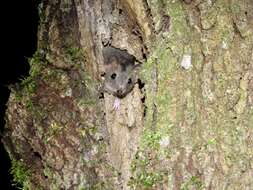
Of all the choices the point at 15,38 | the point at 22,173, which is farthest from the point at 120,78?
the point at 15,38

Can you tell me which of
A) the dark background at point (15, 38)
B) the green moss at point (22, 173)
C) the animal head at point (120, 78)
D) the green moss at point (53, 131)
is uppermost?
the dark background at point (15, 38)

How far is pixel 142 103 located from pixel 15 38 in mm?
1534

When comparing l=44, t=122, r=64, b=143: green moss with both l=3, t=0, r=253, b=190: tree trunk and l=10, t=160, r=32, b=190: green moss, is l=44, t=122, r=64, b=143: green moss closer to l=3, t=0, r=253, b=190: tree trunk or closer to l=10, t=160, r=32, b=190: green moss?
l=3, t=0, r=253, b=190: tree trunk

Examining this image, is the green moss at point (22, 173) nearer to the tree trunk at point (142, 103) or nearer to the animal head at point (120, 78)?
the tree trunk at point (142, 103)

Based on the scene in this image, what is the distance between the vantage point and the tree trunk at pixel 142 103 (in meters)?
1.59

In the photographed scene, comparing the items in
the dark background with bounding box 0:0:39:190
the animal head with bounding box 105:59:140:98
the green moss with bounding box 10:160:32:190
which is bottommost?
the green moss with bounding box 10:160:32:190

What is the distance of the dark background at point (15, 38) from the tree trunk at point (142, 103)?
3.58ft

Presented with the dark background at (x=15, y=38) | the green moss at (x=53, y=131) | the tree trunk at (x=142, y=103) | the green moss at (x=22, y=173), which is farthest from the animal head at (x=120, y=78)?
the dark background at (x=15, y=38)

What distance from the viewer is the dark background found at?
297cm

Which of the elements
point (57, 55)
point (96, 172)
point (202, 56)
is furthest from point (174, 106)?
point (57, 55)

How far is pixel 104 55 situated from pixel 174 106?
402 millimetres

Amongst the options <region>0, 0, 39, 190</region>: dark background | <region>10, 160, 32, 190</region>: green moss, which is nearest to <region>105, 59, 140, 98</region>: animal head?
<region>10, 160, 32, 190</region>: green moss

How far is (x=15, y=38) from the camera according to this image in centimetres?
302

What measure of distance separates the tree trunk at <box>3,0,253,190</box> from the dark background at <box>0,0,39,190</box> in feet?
3.58
